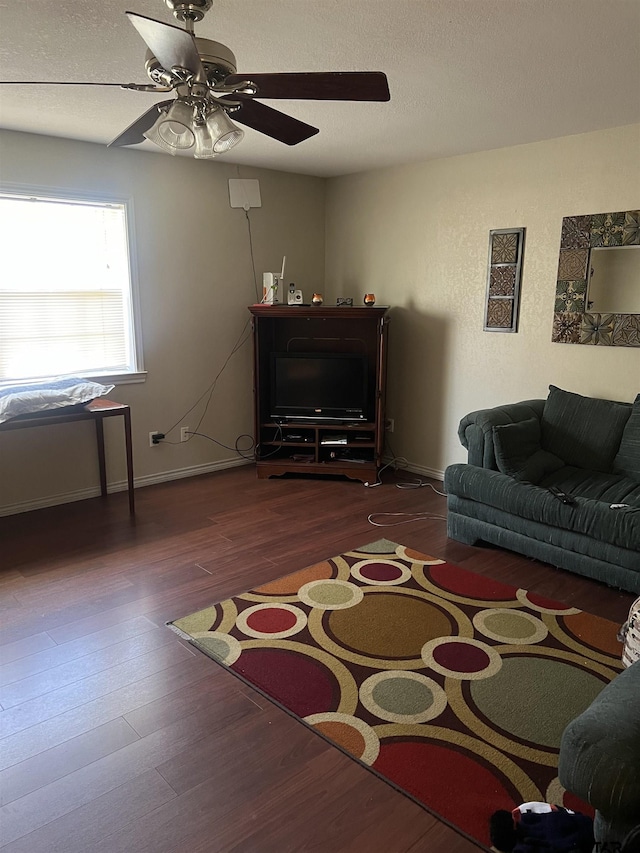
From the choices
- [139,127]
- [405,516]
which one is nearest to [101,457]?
[405,516]

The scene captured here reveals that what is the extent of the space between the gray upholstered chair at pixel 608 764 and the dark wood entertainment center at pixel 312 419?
3.31 metres

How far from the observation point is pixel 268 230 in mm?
5074

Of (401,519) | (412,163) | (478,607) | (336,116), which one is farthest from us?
(412,163)

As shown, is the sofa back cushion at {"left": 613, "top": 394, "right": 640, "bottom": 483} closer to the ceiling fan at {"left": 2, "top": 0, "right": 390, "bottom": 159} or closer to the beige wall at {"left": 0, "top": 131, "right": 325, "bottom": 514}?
the ceiling fan at {"left": 2, "top": 0, "right": 390, "bottom": 159}

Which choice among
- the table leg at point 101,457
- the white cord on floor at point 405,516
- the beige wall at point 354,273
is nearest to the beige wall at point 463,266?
the beige wall at point 354,273

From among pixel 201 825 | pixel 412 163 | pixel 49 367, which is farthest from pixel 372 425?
pixel 201 825

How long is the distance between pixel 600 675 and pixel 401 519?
177cm

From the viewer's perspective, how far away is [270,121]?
225cm

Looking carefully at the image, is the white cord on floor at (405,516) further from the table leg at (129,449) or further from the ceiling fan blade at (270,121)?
the ceiling fan blade at (270,121)

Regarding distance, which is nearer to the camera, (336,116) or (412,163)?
(336,116)

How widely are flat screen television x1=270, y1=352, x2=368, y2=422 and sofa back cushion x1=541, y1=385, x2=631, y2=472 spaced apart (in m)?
1.49

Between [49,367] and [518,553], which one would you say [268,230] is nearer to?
[49,367]

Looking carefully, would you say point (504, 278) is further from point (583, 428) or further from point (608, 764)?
point (608, 764)

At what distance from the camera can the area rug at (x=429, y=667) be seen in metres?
1.89
